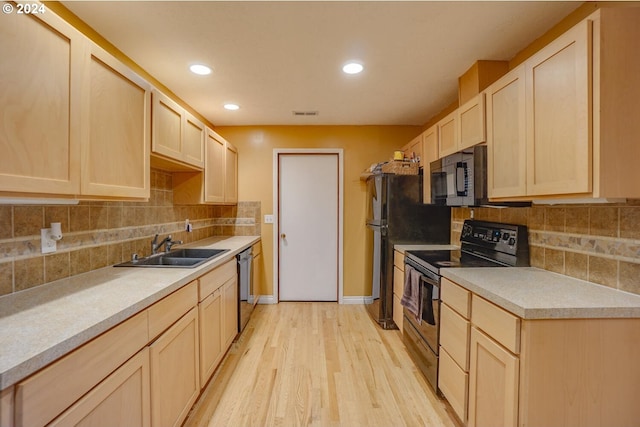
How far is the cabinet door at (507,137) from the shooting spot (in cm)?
153

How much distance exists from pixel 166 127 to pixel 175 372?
1.55m

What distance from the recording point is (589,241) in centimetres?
146

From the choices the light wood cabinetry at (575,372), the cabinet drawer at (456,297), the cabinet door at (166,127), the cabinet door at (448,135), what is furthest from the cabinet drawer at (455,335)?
the cabinet door at (166,127)

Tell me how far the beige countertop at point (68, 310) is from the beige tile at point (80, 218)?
0.27 metres

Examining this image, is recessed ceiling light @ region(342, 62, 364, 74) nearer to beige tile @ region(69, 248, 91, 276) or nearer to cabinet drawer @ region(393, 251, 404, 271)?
cabinet drawer @ region(393, 251, 404, 271)

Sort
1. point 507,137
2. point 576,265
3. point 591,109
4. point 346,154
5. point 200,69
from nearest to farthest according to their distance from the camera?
point 591,109
point 576,265
point 507,137
point 200,69
point 346,154

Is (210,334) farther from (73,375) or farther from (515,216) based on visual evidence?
(515,216)

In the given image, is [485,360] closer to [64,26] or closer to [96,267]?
[96,267]

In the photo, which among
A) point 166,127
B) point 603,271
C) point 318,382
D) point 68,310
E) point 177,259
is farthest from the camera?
point 177,259

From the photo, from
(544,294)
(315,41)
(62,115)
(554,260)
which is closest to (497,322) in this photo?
(544,294)

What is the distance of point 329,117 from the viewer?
10.9 ft

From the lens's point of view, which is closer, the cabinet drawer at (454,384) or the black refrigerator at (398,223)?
the cabinet drawer at (454,384)

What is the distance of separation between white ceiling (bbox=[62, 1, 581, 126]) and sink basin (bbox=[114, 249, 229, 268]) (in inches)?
57.0

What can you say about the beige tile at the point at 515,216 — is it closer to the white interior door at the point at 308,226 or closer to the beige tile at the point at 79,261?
the white interior door at the point at 308,226
